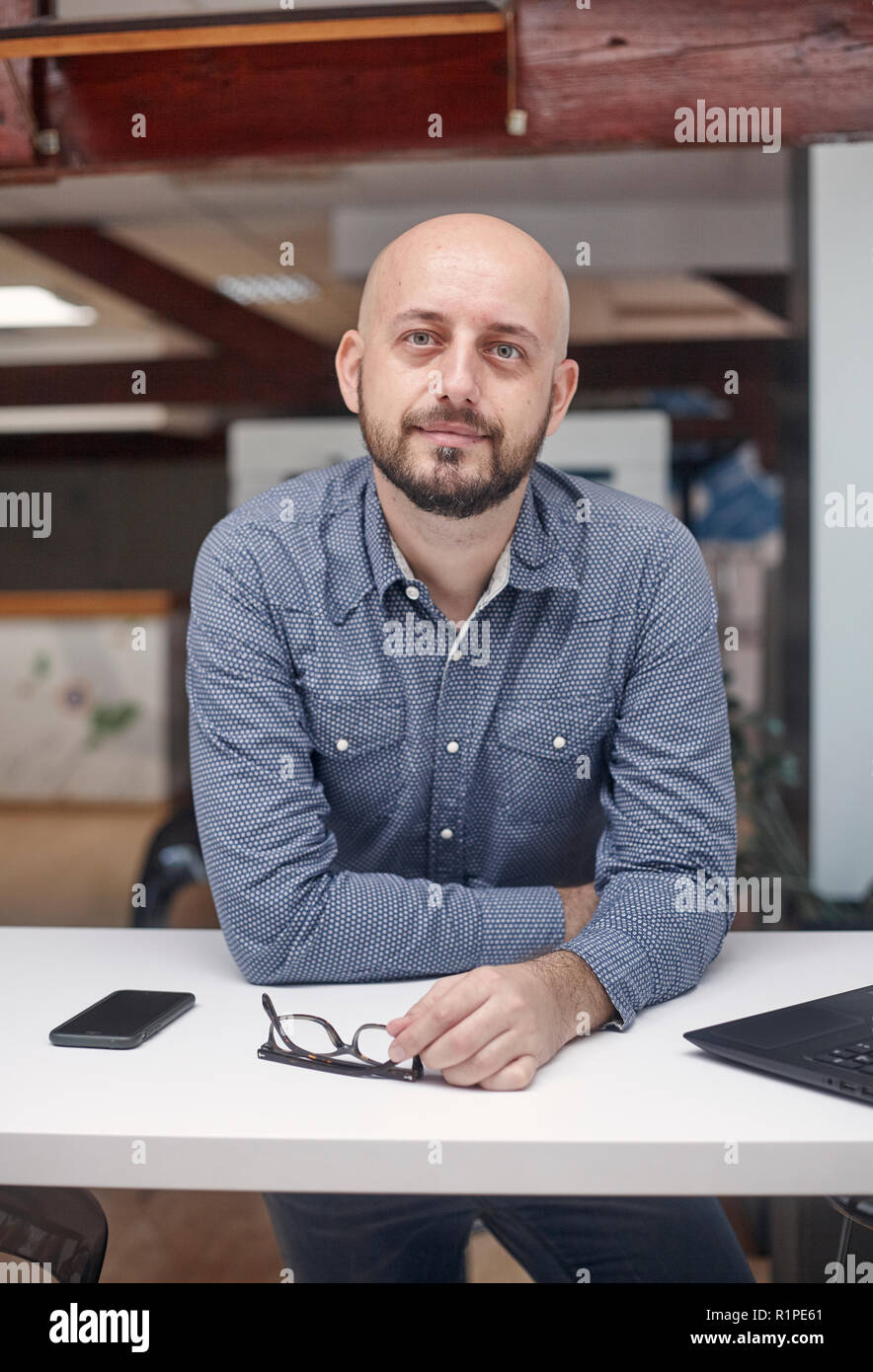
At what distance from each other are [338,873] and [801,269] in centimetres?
208

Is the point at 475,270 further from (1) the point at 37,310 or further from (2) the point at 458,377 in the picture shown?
(1) the point at 37,310

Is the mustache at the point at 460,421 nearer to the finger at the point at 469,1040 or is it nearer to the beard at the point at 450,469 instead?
the beard at the point at 450,469

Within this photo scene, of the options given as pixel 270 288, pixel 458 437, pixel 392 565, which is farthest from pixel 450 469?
pixel 270 288

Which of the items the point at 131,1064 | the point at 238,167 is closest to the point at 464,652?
the point at 131,1064

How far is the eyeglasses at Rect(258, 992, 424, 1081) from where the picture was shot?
41.3 inches

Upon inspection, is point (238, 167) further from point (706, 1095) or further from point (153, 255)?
point (153, 255)

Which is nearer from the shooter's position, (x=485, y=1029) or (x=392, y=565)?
(x=485, y=1029)

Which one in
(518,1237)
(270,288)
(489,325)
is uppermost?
(270,288)

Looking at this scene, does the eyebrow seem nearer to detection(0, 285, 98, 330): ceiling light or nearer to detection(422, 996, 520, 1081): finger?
detection(422, 996, 520, 1081): finger

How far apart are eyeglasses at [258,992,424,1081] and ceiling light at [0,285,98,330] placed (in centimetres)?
714

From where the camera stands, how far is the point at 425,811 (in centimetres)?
151

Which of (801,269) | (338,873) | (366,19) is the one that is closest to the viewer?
(338,873)

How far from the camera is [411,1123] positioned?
0.95 metres

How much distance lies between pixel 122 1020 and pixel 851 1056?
2.15ft
